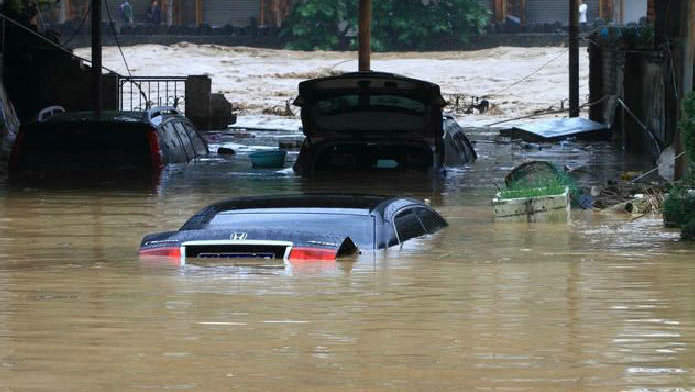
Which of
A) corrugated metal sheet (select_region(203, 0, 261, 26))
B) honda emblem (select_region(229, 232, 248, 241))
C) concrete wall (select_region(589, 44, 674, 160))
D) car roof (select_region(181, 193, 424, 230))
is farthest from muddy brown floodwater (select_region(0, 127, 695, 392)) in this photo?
corrugated metal sheet (select_region(203, 0, 261, 26))

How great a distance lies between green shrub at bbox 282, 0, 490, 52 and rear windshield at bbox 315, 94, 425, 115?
113ft

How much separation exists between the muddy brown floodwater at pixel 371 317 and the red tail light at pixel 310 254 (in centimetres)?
7

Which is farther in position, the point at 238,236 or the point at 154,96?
the point at 154,96

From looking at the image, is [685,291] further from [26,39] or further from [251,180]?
[26,39]

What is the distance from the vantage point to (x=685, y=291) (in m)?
10.8

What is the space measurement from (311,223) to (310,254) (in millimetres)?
707

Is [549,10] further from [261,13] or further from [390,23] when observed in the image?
[261,13]

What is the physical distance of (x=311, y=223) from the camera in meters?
11.6

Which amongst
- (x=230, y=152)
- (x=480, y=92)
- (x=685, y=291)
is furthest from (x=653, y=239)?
(x=480, y=92)

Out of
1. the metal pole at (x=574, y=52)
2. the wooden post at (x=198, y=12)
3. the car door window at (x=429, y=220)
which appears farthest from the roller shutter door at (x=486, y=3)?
the car door window at (x=429, y=220)

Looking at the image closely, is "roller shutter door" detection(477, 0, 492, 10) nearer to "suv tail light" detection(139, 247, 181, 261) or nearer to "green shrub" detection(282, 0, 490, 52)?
"green shrub" detection(282, 0, 490, 52)

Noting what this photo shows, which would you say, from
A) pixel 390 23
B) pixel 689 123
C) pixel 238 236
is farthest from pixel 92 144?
pixel 390 23

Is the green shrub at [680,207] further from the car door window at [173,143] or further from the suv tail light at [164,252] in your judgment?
the car door window at [173,143]

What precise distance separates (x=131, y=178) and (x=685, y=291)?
10.4 metres
